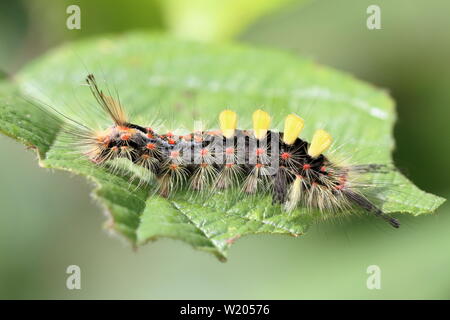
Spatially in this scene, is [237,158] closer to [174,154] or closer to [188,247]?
[174,154]

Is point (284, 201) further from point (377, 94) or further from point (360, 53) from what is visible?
point (360, 53)

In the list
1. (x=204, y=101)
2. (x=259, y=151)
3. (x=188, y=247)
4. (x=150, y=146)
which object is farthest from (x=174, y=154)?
(x=188, y=247)

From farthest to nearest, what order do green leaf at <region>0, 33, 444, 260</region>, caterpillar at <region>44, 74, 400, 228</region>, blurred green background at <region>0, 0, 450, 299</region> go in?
blurred green background at <region>0, 0, 450, 299</region>, caterpillar at <region>44, 74, 400, 228</region>, green leaf at <region>0, 33, 444, 260</region>

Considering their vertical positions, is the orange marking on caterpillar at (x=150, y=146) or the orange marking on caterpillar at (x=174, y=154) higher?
the orange marking on caterpillar at (x=150, y=146)

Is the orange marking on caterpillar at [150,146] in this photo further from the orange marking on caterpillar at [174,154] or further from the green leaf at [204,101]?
the green leaf at [204,101]

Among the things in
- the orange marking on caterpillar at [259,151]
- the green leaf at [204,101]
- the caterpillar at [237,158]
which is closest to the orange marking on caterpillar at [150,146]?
the caterpillar at [237,158]

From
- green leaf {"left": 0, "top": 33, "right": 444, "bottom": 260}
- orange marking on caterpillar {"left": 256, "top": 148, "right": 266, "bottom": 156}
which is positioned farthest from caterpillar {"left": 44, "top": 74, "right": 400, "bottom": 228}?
green leaf {"left": 0, "top": 33, "right": 444, "bottom": 260}

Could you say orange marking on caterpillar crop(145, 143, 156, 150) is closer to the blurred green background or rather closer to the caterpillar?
the caterpillar
